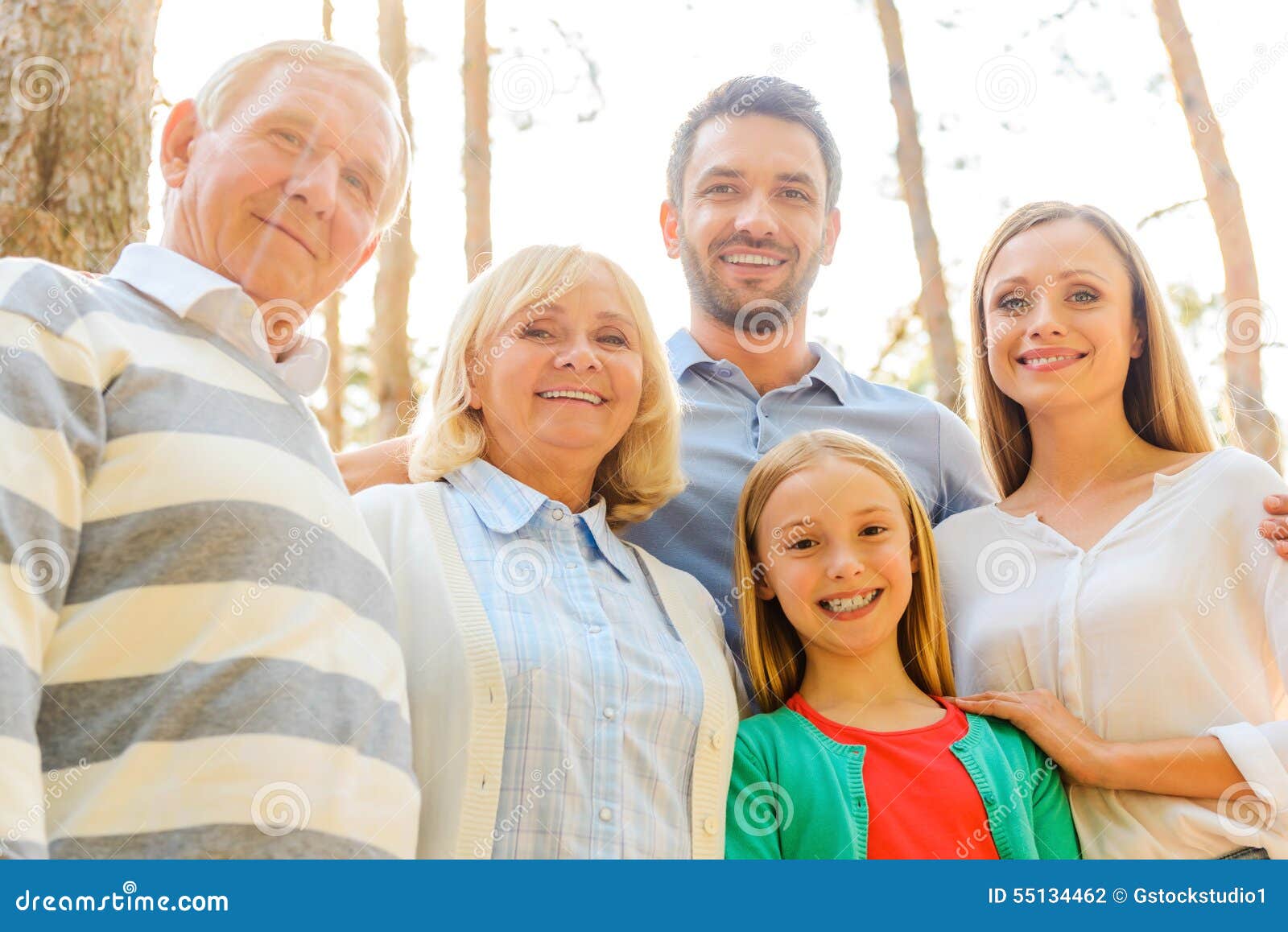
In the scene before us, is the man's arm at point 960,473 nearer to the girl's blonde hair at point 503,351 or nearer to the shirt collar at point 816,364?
the shirt collar at point 816,364

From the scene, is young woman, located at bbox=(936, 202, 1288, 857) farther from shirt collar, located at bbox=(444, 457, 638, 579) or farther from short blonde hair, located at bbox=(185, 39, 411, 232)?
short blonde hair, located at bbox=(185, 39, 411, 232)

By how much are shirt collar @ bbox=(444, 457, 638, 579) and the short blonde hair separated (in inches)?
22.3

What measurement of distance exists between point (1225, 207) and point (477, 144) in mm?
5826

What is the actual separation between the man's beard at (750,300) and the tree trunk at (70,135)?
5.69 ft

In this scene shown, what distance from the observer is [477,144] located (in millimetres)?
9836

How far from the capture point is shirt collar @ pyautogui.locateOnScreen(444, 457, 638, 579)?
2434 mm

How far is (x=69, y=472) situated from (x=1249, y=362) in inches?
324

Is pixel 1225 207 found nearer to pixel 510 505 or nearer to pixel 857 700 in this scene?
pixel 857 700

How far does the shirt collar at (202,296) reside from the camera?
1878 mm

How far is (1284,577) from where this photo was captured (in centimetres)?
242

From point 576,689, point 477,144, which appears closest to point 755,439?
point 576,689

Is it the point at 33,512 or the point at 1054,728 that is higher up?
the point at 33,512

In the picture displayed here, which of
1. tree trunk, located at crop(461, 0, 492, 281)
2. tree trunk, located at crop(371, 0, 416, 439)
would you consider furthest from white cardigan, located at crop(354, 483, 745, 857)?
tree trunk, located at crop(461, 0, 492, 281)
